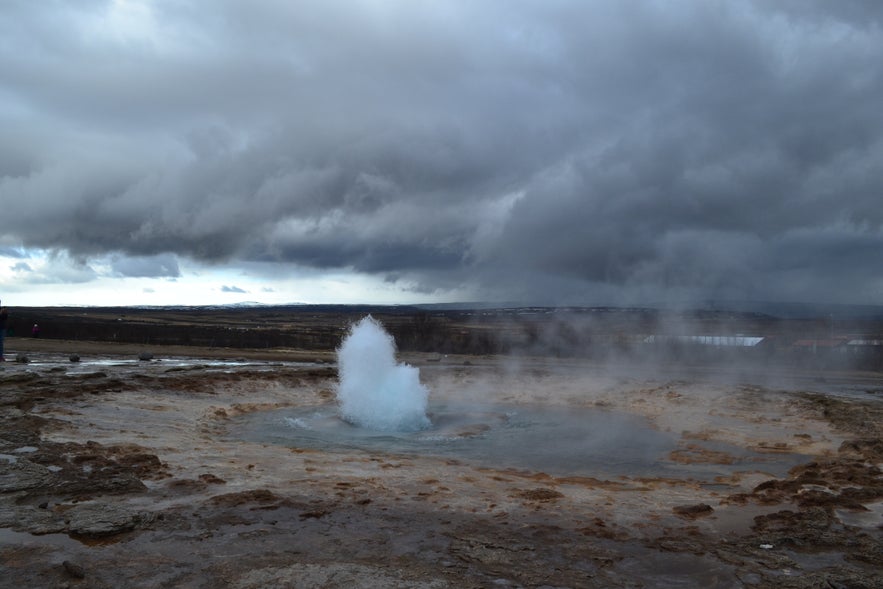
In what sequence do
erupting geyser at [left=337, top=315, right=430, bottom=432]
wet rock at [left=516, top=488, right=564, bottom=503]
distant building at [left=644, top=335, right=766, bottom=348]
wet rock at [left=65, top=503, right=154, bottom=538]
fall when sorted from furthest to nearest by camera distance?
distant building at [left=644, top=335, right=766, bottom=348] < erupting geyser at [left=337, top=315, right=430, bottom=432] < wet rock at [left=516, top=488, right=564, bottom=503] < wet rock at [left=65, top=503, right=154, bottom=538]

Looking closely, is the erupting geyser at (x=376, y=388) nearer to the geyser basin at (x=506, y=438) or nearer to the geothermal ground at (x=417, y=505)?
the geyser basin at (x=506, y=438)

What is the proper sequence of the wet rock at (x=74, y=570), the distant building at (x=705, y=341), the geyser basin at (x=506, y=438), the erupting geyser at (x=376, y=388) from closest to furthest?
the wet rock at (x=74, y=570) < the geyser basin at (x=506, y=438) < the erupting geyser at (x=376, y=388) < the distant building at (x=705, y=341)

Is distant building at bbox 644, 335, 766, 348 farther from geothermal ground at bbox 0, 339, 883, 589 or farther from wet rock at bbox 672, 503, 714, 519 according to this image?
wet rock at bbox 672, 503, 714, 519

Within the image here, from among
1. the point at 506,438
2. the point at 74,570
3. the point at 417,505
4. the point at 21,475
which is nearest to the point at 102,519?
the point at 74,570

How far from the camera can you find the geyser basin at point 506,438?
369 inches

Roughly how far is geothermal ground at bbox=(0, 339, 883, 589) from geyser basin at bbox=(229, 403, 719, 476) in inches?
4.2

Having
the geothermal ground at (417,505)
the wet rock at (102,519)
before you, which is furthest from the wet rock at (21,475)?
the wet rock at (102,519)

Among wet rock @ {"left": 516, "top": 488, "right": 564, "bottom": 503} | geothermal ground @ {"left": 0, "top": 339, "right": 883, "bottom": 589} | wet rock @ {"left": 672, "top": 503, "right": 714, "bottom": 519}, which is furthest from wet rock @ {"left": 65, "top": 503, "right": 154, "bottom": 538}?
wet rock @ {"left": 672, "top": 503, "right": 714, "bottom": 519}

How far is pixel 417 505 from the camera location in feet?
20.2

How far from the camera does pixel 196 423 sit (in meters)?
11.6

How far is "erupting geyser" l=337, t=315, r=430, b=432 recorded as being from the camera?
42.1 feet

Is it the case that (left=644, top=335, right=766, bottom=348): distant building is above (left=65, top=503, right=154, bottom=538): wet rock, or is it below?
above

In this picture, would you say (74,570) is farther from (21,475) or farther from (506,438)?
(506,438)

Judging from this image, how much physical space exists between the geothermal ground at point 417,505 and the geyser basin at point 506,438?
11 centimetres
